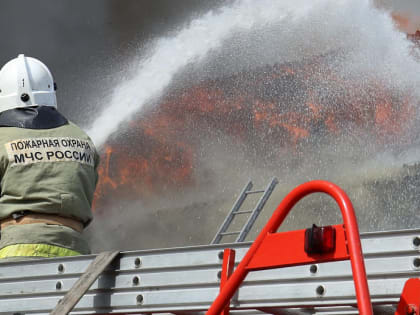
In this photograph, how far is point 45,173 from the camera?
188 inches

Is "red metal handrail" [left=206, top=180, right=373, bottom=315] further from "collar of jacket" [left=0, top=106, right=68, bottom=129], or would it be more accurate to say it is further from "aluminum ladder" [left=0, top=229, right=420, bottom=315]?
"collar of jacket" [left=0, top=106, right=68, bottom=129]

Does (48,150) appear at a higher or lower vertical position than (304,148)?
lower

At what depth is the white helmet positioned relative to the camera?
5.21m

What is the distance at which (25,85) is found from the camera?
17.2 feet

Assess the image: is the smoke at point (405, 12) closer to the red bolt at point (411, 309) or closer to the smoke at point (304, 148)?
the smoke at point (304, 148)

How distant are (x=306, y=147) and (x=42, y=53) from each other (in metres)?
6.28

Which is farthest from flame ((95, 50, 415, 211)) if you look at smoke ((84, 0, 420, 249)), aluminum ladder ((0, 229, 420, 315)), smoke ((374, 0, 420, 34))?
aluminum ladder ((0, 229, 420, 315))

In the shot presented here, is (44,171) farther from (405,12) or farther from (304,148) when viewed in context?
(304,148)

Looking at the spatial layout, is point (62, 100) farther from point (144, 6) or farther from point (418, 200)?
point (418, 200)

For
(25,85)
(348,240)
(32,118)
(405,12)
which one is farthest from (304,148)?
(348,240)

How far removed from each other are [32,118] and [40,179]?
493mm

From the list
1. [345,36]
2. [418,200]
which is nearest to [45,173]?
[345,36]

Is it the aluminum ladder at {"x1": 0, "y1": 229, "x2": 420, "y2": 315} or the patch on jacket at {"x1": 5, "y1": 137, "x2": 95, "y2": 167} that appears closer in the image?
the aluminum ladder at {"x1": 0, "y1": 229, "x2": 420, "y2": 315}

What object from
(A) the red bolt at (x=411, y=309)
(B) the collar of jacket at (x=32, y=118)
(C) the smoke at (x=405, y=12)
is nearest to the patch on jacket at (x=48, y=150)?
(B) the collar of jacket at (x=32, y=118)
